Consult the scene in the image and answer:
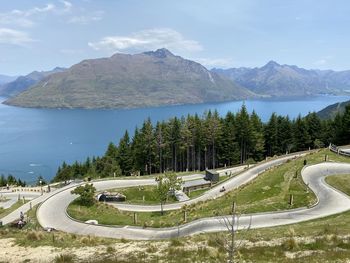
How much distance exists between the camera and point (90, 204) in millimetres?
46375

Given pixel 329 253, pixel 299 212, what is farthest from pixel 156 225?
pixel 329 253

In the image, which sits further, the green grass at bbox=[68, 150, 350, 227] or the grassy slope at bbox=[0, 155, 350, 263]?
the green grass at bbox=[68, 150, 350, 227]

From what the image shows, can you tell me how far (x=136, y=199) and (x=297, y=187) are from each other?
25182 millimetres

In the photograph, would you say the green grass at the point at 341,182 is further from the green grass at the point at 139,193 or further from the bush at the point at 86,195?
the bush at the point at 86,195

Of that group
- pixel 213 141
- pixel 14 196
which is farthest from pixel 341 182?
pixel 14 196

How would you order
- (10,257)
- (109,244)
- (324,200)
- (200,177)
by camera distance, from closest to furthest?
(10,257)
(109,244)
(324,200)
(200,177)

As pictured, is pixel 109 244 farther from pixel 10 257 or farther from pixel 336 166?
pixel 336 166

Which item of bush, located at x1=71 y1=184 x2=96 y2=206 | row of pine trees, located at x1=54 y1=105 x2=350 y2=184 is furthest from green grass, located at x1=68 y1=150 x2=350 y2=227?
row of pine trees, located at x1=54 y1=105 x2=350 y2=184

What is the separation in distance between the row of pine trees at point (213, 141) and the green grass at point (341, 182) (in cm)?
4204

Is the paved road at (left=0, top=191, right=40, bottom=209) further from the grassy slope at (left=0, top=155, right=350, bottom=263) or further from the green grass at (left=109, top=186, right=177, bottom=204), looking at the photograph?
the grassy slope at (left=0, top=155, right=350, bottom=263)

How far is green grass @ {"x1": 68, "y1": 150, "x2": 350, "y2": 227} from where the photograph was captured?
3450cm

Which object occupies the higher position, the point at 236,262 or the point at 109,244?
the point at 236,262

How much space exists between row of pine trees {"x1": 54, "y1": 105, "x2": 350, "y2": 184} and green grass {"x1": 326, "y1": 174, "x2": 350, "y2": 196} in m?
42.0

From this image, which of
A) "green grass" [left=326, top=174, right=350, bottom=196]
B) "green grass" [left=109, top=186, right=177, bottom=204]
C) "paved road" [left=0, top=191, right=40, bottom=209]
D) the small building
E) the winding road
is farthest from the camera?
the small building
